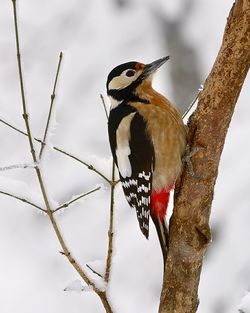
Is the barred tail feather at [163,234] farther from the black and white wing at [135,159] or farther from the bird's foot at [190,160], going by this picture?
the bird's foot at [190,160]

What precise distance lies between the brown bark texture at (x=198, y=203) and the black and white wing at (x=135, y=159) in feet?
1.75

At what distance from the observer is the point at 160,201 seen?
3535 mm

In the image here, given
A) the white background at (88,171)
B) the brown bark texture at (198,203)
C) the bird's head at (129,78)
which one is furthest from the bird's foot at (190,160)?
the bird's head at (129,78)

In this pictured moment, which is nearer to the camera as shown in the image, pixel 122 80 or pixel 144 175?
pixel 144 175

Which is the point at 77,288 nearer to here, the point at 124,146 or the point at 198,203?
the point at 198,203

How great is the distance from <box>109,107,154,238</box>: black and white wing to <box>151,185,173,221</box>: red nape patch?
46 millimetres

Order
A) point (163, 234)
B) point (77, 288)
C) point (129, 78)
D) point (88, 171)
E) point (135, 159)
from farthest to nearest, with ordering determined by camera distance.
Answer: point (88, 171) < point (129, 78) < point (135, 159) < point (163, 234) < point (77, 288)

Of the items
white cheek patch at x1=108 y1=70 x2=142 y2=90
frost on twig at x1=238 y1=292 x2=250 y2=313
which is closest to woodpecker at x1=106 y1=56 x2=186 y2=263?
white cheek patch at x1=108 y1=70 x2=142 y2=90

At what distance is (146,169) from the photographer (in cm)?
352

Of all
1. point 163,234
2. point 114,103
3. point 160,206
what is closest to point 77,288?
point 163,234

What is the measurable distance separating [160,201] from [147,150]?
0.24 m

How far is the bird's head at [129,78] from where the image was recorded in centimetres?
369

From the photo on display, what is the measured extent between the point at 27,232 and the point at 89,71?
2.50 metres

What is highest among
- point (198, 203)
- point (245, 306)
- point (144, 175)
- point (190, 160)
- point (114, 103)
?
point (114, 103)
